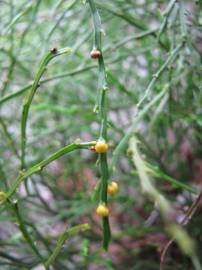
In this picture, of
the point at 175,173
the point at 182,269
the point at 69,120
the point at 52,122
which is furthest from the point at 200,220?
the point at 52,122

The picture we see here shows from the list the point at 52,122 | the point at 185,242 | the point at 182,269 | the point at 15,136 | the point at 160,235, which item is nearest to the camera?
the point at 185,242

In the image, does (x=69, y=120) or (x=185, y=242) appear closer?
(x=185, y=242)

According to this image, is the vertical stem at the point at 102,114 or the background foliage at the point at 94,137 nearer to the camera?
the vertical stem at the point at 102,114

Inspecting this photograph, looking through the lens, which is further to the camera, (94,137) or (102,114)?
(94,137)

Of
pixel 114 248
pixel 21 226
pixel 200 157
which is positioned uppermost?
pixel 21 226

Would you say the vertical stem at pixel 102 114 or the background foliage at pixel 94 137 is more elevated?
the vertical stem at pixel 102 114

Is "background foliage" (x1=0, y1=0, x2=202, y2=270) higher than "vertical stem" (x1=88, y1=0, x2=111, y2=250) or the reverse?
the reverse

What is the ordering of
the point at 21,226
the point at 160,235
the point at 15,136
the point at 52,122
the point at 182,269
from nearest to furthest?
the point at 21,226 < the point at 182,269 < the point at 160,235 < the point at 15,136 < the point at 52,122

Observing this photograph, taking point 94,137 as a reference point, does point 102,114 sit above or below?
above

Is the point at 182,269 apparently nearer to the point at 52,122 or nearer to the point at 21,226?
the point at 21,226

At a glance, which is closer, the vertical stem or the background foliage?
the vertical stem

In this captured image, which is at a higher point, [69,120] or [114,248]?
[69,120]
